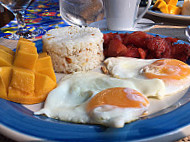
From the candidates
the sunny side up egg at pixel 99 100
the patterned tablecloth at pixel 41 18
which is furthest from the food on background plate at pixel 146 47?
the patterned tablecloth at pixel 41 18

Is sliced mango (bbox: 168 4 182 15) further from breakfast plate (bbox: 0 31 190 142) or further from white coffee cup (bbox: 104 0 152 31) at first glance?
breakfast plate (bbox: 0 31 190 142)

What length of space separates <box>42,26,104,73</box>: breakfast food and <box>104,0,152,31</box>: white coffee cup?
71 centimetres

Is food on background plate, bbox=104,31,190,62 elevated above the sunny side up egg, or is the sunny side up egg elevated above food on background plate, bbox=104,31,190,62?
food on background plate, bbox=104,31,190,62

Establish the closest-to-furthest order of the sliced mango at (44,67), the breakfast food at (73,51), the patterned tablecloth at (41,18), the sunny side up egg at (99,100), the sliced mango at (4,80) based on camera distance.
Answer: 1. the sunny side up egg at (99,100)
2. the sliced mango at (4,80)
3. the sliced mango at (44,67)
4. the breakfast food at (73,51)
5. the patterned tablecloth at (41,18)

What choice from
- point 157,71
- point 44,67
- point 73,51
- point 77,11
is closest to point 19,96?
point 44,67

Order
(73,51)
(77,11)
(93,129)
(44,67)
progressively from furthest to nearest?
(77,11)
(73,51)
(44,67)
(93,129)

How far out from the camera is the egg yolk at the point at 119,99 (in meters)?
0.83

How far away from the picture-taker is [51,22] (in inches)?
101

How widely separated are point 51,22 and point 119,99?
76.5 inches

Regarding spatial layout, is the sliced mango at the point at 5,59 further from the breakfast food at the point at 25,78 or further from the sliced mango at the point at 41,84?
the sliced mango at the point at 41,84

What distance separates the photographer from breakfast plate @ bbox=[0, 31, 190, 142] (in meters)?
0.68

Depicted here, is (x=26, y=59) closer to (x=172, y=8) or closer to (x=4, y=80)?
(x=4, y=80)

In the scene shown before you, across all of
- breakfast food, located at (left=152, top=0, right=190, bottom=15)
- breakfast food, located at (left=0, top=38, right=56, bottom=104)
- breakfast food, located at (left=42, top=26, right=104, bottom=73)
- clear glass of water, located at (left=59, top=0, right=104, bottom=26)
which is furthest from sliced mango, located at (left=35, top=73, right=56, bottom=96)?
breakfast food, located at (left=152, top=0, right=190, bottom=15)

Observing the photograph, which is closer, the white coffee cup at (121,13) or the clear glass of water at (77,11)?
the white coffee cup at (121,13)
